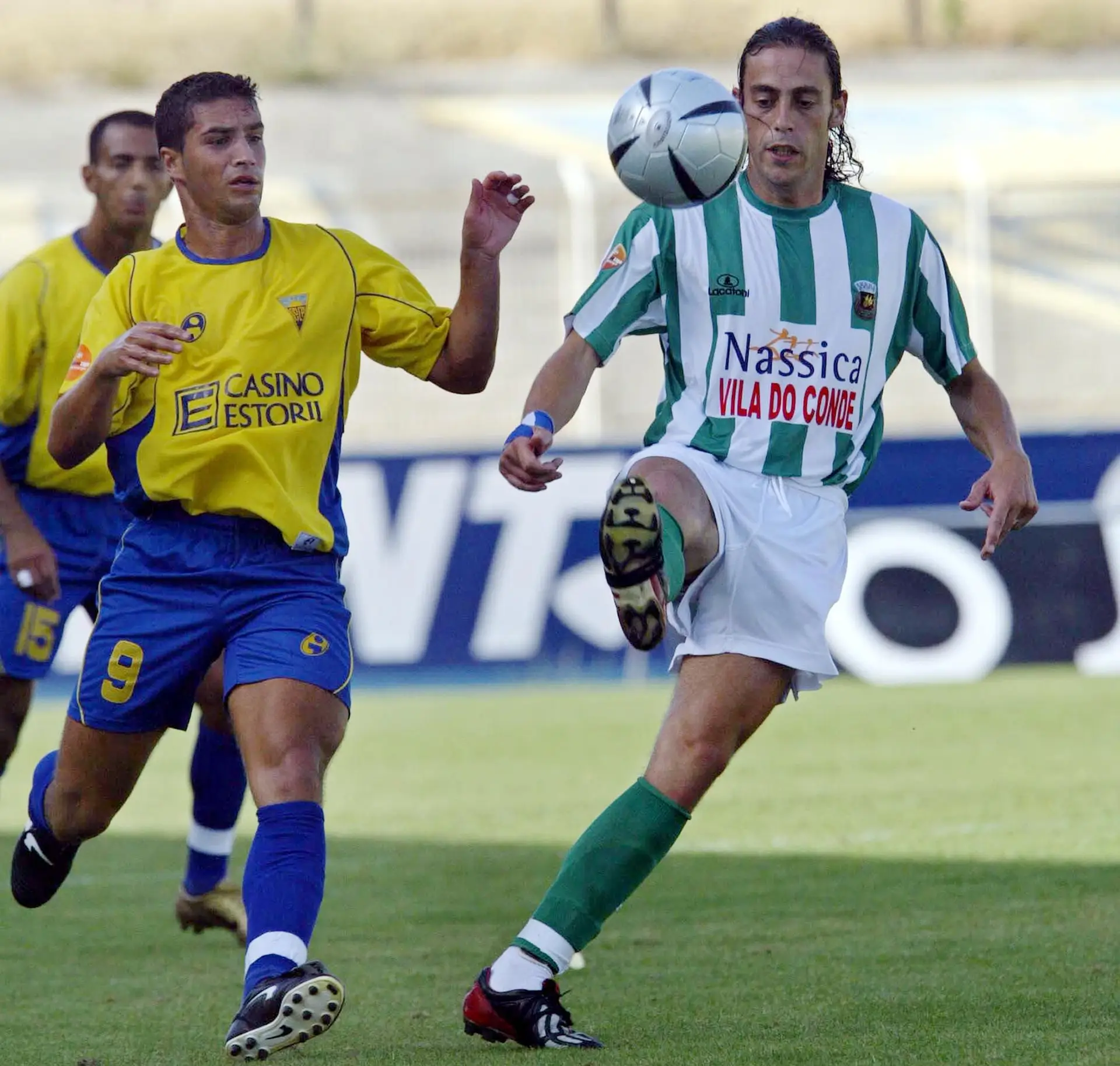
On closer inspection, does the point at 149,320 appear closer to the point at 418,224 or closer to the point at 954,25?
the point at 418,224

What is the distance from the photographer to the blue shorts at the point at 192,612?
4.27 m

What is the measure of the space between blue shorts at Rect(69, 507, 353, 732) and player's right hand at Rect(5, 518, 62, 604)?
96 cm

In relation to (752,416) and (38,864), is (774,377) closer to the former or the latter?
(752,416)

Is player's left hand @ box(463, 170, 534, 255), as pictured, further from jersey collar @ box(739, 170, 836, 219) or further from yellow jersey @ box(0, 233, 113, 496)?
yellow jersey @ box(0, 233, 113, 496)

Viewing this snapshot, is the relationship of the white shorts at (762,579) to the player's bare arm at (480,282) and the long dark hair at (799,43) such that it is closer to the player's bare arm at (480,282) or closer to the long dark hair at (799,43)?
the player's bare arm at (480,282)

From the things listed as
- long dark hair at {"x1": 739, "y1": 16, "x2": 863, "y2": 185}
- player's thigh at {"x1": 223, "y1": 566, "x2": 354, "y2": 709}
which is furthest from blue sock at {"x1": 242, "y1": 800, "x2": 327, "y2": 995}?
long dark hair at {"x1": 739, "y1": 16, "x2": 863, "y2": 185}

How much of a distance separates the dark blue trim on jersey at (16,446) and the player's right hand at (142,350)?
1.95 m

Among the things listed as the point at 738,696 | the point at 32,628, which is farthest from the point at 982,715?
the point at 738,696

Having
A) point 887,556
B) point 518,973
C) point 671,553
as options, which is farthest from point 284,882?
point 887,556

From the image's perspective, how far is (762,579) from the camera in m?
4.21

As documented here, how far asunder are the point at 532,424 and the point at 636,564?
1.32ft

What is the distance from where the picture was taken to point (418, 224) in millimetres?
19188

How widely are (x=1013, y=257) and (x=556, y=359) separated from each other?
15591 mm

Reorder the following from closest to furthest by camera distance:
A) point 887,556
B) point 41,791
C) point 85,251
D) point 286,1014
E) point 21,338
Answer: point 286,1014 → point 41,791 → point 21,338 → point 85,251 → point 887,556
